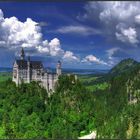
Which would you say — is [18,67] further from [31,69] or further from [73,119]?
[73,119]

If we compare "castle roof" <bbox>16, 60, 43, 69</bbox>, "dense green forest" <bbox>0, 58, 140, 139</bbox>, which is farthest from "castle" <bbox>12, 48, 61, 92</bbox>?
"dense green forest" <bbox>0, 58, 140, 139</bbox>

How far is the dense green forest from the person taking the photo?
220 feet

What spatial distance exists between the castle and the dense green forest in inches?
52.3

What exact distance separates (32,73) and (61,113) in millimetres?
13331

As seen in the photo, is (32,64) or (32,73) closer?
(32,73)

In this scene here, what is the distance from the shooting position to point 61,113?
7675 centimetres

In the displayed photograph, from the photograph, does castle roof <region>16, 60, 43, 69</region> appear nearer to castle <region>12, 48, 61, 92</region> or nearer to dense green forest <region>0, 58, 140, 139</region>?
castle <region>12, 48, 61, 92</region>

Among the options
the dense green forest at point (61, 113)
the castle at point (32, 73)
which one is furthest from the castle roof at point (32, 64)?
the dense green forest at point (61, 113)

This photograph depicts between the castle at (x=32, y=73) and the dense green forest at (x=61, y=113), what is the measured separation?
1.33 metres

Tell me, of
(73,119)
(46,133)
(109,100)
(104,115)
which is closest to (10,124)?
(46,133)

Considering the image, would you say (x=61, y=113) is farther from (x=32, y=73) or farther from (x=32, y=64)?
(x=32, y=64)

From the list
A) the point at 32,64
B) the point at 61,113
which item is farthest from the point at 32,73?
the point at 61,113

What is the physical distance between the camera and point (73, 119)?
74.7 metres

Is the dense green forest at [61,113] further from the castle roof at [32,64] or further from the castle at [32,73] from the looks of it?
the castle roof at [32,64]
